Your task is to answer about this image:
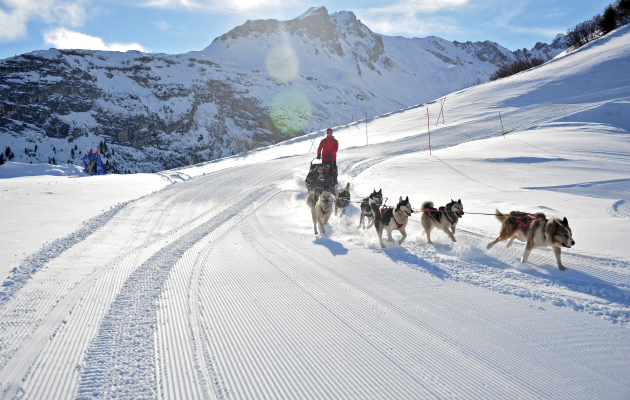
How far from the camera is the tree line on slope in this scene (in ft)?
142

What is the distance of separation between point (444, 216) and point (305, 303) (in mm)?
3457

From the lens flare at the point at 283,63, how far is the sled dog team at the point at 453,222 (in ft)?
433

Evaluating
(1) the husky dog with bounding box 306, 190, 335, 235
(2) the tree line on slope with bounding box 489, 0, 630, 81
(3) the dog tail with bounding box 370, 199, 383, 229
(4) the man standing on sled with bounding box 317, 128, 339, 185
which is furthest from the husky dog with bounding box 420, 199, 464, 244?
(2) the tree line on slope with bounding box 489, 0, 630, 81

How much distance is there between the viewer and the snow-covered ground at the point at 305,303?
256cm

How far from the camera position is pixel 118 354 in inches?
112

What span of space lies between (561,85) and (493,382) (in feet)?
118

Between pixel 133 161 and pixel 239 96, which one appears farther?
pixel 239 96

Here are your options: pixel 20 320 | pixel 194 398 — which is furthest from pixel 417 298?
pixel 20 320

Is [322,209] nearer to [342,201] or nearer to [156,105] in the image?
[342,201]

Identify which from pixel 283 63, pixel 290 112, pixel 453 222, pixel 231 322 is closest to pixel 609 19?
pixel 453 222

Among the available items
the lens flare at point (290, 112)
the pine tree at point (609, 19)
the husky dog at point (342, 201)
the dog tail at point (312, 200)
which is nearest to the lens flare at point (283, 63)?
the lens flare at point (290, 112)

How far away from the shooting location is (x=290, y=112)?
116812 millimetres

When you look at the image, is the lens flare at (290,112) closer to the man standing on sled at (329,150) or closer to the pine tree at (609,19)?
the pine tree at (609,19)

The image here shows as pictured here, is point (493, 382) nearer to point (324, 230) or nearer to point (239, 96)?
point (324, 230)
